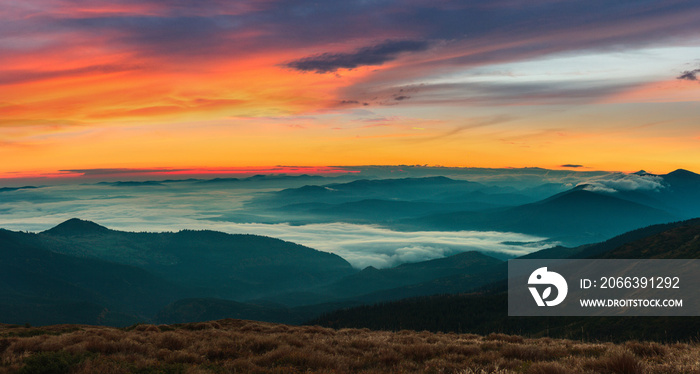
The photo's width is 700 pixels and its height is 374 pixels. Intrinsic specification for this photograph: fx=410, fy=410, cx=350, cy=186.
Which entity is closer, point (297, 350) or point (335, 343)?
point (297, 350)

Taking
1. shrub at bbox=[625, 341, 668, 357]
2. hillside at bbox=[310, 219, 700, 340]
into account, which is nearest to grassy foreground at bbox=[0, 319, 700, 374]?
shrub at bbox=[625, 341, 668, 357]

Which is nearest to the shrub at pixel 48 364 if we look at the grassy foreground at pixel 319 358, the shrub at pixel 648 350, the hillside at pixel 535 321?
the grassy foreground at pixel 319 358

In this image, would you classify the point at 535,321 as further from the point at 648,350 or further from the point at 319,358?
the point at 319,358

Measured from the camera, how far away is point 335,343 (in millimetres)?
19156

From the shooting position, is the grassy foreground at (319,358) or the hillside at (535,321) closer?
the grassy foreground at (319,358)

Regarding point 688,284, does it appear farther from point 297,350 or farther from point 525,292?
point 297,350

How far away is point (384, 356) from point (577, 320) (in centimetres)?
12318

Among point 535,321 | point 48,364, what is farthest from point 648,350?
point 535,321

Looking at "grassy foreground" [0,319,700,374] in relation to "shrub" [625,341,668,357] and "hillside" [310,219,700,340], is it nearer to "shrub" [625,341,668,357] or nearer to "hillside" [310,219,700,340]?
"shrub" [625,341,668,357]

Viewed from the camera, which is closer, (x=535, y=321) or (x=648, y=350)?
(x=648, y=350)

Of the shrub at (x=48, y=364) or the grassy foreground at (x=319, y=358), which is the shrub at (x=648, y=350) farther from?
the shrub at (x=48, y=364)

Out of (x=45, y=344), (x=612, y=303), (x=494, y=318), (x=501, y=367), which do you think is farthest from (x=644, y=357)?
(x=494, y=318)

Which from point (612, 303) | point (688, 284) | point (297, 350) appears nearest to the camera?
point (297, 350)

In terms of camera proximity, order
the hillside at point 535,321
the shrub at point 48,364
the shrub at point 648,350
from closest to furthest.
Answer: the shrub at point 48,364
the shrub at point 648,350
the hillside at point 535,321
